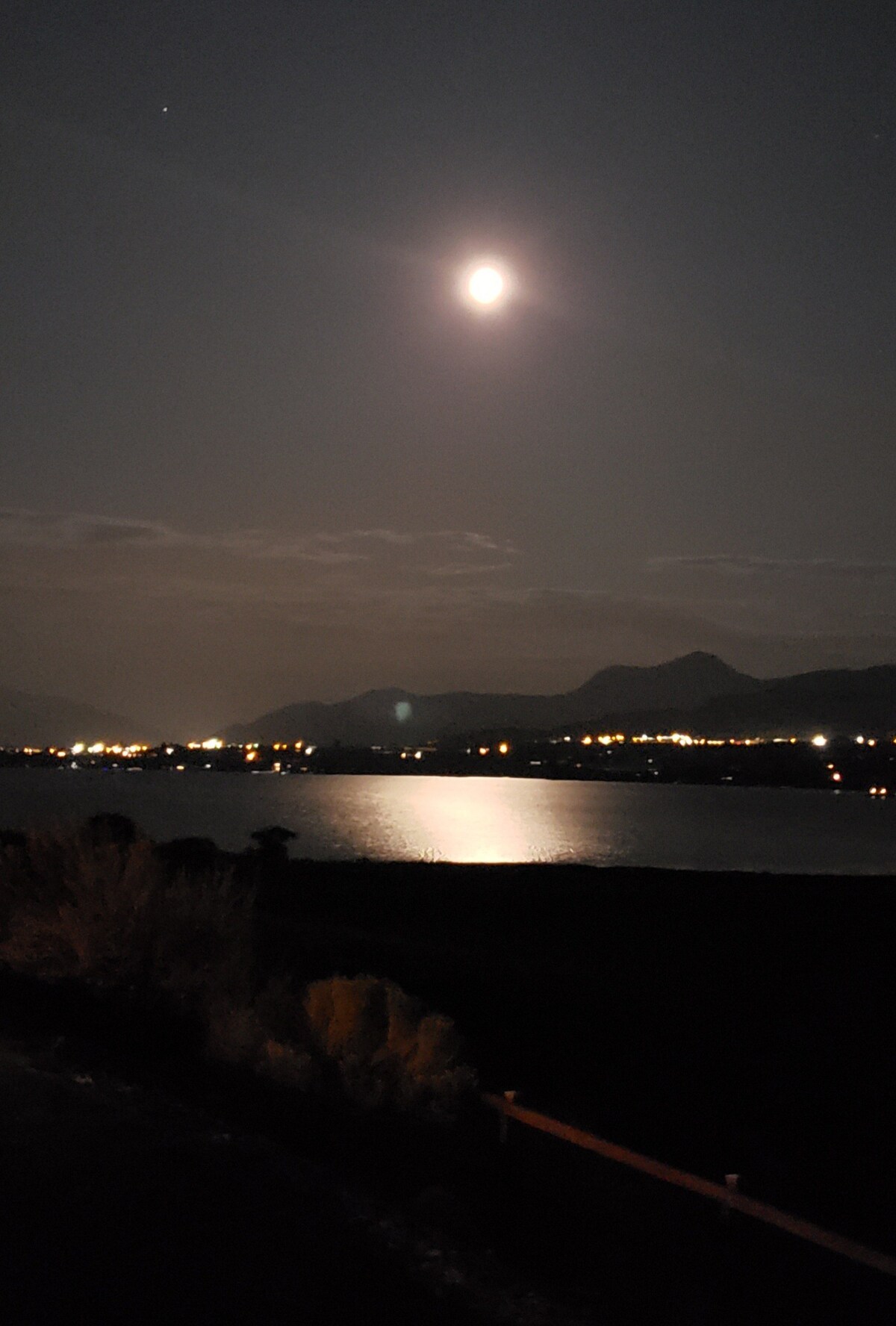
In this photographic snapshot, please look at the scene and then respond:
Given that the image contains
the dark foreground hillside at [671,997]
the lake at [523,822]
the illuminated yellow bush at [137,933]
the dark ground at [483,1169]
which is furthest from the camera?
the lake at [523,822]

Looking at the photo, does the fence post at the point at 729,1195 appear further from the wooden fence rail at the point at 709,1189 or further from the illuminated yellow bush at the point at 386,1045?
the illuminated yellow bush at the point at 386,1045

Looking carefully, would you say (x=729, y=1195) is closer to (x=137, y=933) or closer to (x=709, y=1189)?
(x=709, y=1189)

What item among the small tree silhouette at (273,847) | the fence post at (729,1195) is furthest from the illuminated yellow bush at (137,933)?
the small tree silhouette at (273,847)

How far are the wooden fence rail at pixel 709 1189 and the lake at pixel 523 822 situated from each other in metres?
10.7

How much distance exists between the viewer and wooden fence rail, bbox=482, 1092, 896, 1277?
21.3 ft

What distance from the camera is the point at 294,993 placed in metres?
12.2

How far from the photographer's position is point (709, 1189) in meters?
7.37

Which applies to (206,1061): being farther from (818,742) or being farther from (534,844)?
(818,742)

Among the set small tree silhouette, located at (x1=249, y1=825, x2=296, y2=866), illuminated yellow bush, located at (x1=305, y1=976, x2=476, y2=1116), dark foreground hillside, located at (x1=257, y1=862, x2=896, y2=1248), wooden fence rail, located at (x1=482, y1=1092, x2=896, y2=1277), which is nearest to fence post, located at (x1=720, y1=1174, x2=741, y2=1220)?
wooden fence rail, located at (x1=482, y1=1092, x2=896, y2=1277)

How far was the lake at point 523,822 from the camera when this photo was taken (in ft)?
220

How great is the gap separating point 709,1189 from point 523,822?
316 ft

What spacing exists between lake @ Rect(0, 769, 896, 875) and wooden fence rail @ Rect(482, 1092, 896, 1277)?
422 inches

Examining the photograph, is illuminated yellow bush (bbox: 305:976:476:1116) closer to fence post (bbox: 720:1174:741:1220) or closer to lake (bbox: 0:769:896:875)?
fence post (bbox: 720:1174:741:1220)

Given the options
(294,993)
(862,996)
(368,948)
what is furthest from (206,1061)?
(862,996)
